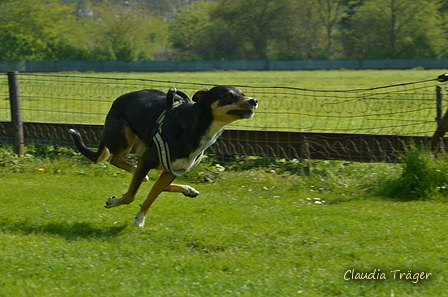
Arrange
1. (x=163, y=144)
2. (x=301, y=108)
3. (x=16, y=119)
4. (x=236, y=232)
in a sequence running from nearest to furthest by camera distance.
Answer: (x=163, y=144) → (x=236, y=232) → (x=16, y=119) → (x=301, y=108)

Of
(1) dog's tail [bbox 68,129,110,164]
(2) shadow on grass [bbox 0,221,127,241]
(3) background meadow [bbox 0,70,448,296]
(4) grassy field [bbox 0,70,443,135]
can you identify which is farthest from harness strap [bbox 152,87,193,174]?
(4) grassy field [bbox 0,70,443,135]

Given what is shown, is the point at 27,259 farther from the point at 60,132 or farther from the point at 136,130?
the point at 60,132

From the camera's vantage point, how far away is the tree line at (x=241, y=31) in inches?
2918

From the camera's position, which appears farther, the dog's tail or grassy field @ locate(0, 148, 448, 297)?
the dog's tail

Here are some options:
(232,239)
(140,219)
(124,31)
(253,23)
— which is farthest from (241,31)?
(232,239)

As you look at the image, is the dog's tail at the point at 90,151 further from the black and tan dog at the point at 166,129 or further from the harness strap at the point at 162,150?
the harness strap at the point at 162,150

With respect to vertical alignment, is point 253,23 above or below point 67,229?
above

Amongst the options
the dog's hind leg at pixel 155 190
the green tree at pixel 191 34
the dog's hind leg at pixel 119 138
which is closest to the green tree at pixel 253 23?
the green tree at pixel 191 34

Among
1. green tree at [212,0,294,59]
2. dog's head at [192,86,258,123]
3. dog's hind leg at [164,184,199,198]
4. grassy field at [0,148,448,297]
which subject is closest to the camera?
grassy field at [0,148,448,297]

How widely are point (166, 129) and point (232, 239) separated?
137 cm

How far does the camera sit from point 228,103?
5.52 metres

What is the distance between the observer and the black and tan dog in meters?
5.63

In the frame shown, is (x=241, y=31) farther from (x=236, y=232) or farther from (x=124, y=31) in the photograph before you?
(x=236, y=232)

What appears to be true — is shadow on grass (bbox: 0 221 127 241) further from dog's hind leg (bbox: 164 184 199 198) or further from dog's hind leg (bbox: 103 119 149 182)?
dog's hind leg (bbox: 103 119 149 182)
